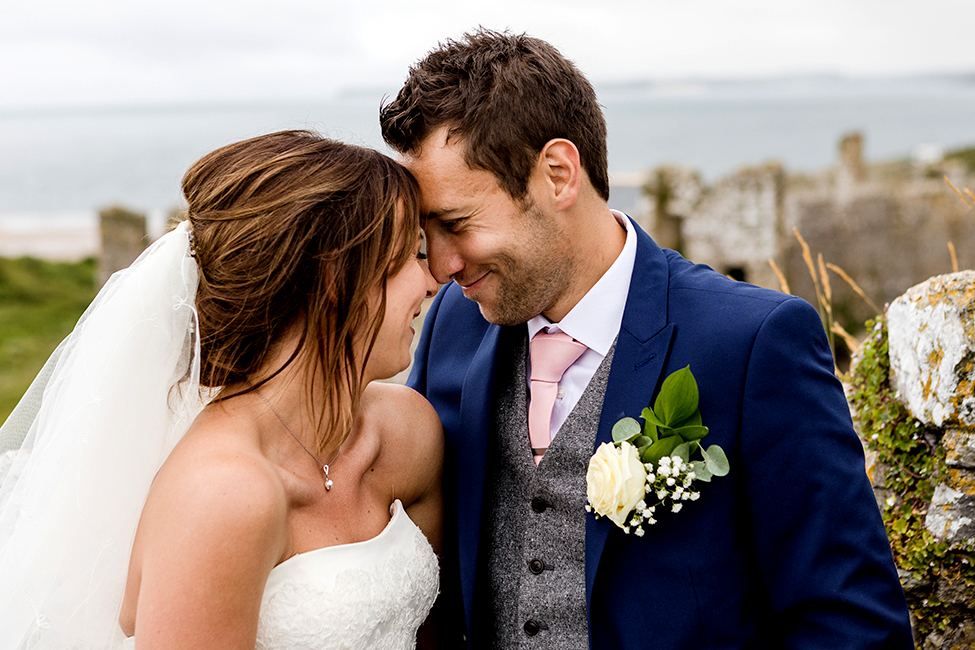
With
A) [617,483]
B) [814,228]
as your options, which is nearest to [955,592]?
[617,483]

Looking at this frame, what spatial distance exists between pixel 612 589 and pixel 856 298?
32.2ft

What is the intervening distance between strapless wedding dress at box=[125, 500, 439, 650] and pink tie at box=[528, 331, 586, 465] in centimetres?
47

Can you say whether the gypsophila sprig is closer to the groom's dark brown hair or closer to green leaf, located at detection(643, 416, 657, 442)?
green leaf, located at detection(643, 416, 657, 442)

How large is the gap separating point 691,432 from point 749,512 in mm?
274

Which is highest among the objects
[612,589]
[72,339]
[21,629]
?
[72,339]

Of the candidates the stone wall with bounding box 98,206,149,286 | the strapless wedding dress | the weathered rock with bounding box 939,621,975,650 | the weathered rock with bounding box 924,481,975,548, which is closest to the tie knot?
the strapless wedding dress

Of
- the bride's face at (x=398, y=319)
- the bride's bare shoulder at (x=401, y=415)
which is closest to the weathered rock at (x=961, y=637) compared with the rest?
the bride's bare shoulder at (x=401, y=415)

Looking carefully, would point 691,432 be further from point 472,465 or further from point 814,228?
point 814,228

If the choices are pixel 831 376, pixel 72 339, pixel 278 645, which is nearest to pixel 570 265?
pixel 831 376

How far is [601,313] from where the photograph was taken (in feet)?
7.70

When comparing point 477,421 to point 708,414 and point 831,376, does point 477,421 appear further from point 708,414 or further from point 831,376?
point 831,376

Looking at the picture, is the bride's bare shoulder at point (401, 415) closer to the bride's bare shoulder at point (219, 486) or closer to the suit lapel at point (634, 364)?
the bride's bare shoulder at point (219, 486)

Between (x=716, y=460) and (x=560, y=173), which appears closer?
(x=716, y=460)

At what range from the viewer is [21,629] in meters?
2.04
